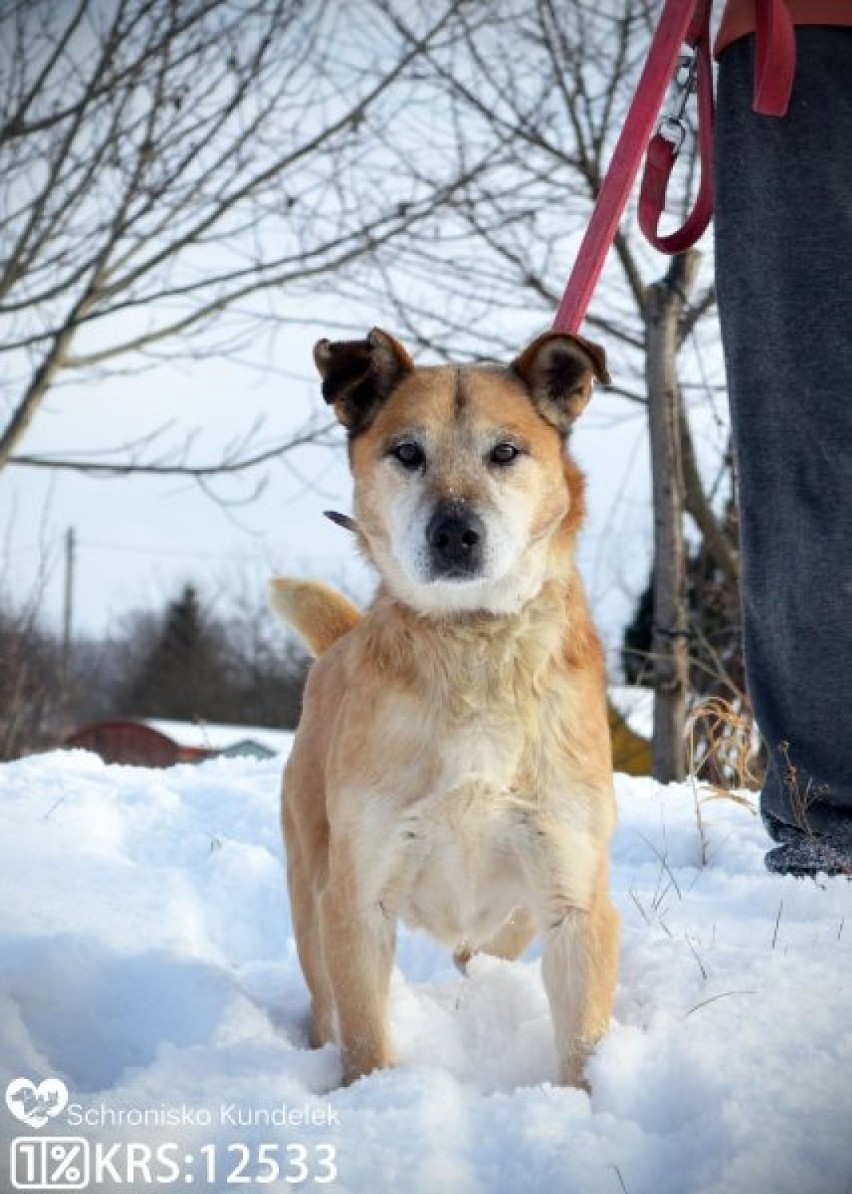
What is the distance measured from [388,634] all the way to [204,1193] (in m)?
1.28

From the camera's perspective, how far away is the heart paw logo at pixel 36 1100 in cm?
209

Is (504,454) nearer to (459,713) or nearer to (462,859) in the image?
(459,713)

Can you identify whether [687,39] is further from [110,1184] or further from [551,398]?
[110,1184]

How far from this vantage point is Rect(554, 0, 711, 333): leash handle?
3.01 meters

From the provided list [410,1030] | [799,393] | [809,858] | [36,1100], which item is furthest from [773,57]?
[36,1100]

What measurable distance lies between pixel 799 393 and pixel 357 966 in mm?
1960

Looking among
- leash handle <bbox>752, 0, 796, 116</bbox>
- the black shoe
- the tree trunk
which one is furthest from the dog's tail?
the tree trunk

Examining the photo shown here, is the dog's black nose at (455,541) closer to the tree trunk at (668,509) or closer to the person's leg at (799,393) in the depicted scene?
the person's leg at (799,393)

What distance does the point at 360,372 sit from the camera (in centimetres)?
302

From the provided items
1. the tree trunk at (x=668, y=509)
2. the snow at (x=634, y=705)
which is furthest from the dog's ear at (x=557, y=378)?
the snow at (x=634, y=705)

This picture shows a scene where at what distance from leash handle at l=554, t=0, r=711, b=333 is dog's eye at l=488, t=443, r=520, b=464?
360mm

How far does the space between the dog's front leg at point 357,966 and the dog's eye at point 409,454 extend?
948 mm

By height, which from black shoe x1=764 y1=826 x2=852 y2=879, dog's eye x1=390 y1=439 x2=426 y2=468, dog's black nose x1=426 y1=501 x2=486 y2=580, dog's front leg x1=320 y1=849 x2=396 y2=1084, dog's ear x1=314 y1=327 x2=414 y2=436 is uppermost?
dog's ear x1=314 y1=327 x2=414 y2=436

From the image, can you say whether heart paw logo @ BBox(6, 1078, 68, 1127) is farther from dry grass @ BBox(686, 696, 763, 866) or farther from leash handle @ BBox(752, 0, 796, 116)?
leash handle @ BBox(752, 0, 796, 116)
